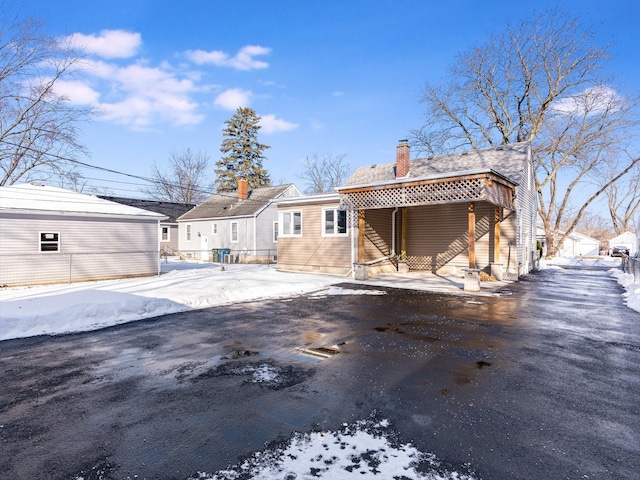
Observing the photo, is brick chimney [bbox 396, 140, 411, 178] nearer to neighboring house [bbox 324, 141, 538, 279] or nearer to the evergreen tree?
neighboring house [bbox 324, 141, 538, 279]

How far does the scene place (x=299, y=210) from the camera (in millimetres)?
17359

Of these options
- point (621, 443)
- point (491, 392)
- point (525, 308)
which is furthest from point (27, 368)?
point (525, 308)

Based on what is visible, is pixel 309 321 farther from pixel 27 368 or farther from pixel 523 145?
pixel 523 145

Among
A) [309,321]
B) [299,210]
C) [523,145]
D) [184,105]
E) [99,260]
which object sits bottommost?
[309,321]

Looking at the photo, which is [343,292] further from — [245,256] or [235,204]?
[235,204]

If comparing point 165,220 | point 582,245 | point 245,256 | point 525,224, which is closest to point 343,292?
point 525,224

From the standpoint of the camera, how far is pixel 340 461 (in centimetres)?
269

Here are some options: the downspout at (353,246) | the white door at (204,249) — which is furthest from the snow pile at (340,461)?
the white door at (204,249)

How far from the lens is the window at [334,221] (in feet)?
52.6

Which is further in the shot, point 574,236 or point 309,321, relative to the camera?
point 574,236

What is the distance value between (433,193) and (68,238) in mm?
14837

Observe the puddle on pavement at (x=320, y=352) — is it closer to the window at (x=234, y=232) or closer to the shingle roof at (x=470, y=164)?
the shingle roof at (x=470, y=164)

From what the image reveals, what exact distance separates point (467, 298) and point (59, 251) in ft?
51.2

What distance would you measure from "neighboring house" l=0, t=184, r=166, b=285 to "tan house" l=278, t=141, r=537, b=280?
6.89 meters
